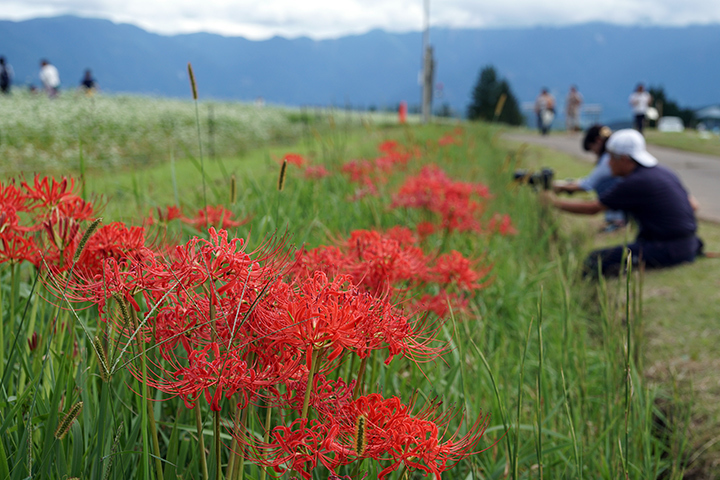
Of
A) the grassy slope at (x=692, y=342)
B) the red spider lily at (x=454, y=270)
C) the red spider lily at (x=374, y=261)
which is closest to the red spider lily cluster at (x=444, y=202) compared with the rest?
the red spider lily at (x=454, y=270)

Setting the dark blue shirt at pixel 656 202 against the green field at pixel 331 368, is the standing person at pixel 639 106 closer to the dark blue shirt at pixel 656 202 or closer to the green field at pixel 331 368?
the dark blue shirt at pixel 656 202

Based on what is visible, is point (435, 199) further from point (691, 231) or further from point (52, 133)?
point (52, 133)

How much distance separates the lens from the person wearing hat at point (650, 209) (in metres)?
4.45

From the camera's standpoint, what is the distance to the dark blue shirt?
4441 mm

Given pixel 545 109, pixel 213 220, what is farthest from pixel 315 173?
pixel 545 109

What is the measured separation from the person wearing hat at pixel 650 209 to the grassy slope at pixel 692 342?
167 mm

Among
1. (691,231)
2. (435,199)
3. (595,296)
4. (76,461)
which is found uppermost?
(435,199)

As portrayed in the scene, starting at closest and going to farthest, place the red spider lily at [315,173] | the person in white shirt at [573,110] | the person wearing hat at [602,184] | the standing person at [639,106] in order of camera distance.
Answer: the red spider lily at [315,173] < the person wearing hat at [602,184] < the standing person at [639,106] < the person in white shirt at [573,110]

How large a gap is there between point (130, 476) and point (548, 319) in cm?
257

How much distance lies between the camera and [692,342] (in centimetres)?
322

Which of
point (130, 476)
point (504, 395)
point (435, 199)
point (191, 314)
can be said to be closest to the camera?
point (191, 314)

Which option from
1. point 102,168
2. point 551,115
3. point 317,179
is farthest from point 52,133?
point 551,115

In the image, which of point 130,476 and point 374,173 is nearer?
point 130,476

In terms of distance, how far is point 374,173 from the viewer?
4.05m
